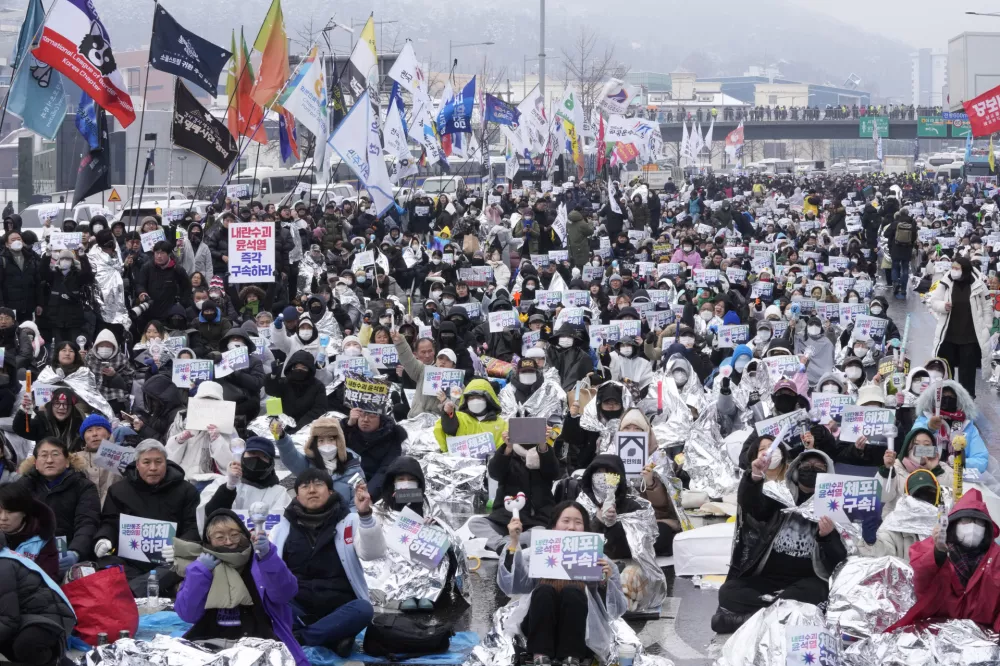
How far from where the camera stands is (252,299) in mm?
16672

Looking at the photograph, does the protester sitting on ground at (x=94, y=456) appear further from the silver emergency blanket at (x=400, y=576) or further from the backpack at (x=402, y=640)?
the backpack at (x=402, y=640)

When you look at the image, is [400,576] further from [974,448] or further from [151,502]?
[974,448]

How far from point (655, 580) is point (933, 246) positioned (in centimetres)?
2176

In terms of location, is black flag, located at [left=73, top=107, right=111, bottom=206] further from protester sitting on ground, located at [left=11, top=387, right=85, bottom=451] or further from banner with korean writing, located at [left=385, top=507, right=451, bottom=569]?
banner with korean writing, located at [left=385, top=507, right=451, bottom=569]

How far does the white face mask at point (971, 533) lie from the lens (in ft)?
22.4

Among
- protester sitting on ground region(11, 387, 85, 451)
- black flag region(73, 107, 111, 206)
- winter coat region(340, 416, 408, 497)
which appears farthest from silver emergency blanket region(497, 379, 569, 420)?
black flag region(73, 107, 111, 206)

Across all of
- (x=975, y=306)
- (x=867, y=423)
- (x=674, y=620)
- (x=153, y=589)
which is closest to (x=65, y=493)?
(x=153, y=589)

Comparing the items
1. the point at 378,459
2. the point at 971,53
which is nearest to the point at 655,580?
the point at 378,459

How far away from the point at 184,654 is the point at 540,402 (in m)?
6.29

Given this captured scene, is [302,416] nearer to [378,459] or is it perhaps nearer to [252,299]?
[378,459]

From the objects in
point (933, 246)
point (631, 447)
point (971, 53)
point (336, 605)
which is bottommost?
point (336, 605)

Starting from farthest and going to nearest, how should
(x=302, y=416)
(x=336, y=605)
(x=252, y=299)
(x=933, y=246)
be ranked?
(x=933, y=246) → (x=252, y=299) → (x=302, y=416) → (x=336, y=605)

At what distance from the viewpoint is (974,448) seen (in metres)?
10.1

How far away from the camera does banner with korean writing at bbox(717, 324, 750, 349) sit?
49.6ft
